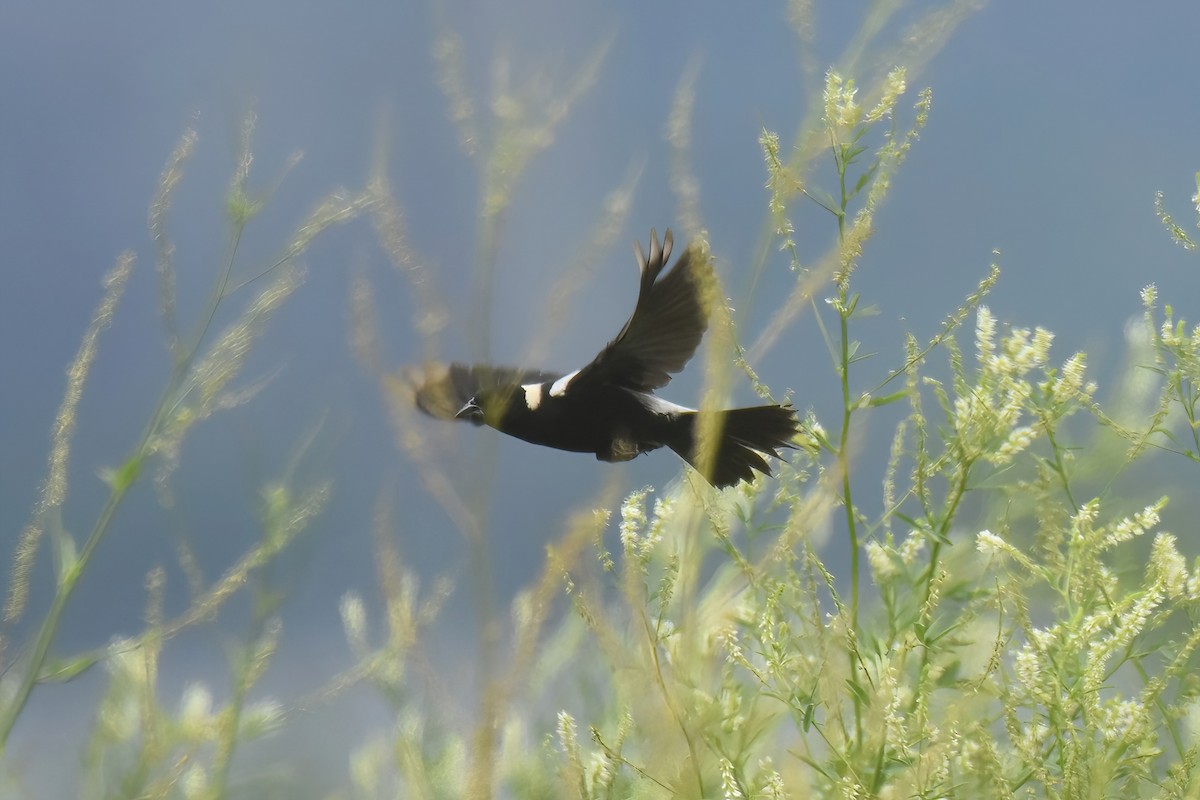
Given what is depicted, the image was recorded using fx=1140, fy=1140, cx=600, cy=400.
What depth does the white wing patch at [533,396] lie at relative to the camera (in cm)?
106

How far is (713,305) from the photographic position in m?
0.64

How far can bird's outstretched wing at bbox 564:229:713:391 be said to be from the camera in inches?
33.9

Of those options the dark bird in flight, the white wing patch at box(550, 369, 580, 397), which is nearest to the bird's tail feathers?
the dark bird in flight

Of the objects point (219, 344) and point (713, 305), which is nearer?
point (713, 305)

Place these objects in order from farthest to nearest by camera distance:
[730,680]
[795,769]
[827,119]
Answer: [730,680], [827,119], [795,769]

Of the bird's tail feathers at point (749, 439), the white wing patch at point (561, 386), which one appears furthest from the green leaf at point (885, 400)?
the white wing patch at point (561, 386)

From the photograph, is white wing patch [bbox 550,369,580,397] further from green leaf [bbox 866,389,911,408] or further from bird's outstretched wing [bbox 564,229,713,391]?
green leaf [bbox 866,389,911,408]

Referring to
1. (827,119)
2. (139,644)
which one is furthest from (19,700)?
(827,119)

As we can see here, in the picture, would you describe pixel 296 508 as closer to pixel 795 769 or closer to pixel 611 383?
pixel 611 383

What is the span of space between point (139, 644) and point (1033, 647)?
29.1 inches

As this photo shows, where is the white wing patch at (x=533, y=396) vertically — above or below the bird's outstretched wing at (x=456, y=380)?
below

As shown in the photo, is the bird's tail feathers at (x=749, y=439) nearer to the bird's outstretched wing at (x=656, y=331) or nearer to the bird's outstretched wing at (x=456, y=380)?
the bird's outstretched wing at (x=656, y=331)

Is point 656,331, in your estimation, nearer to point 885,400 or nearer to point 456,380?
point 885,400

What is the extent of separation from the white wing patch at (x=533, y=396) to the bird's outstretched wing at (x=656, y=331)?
4cm
